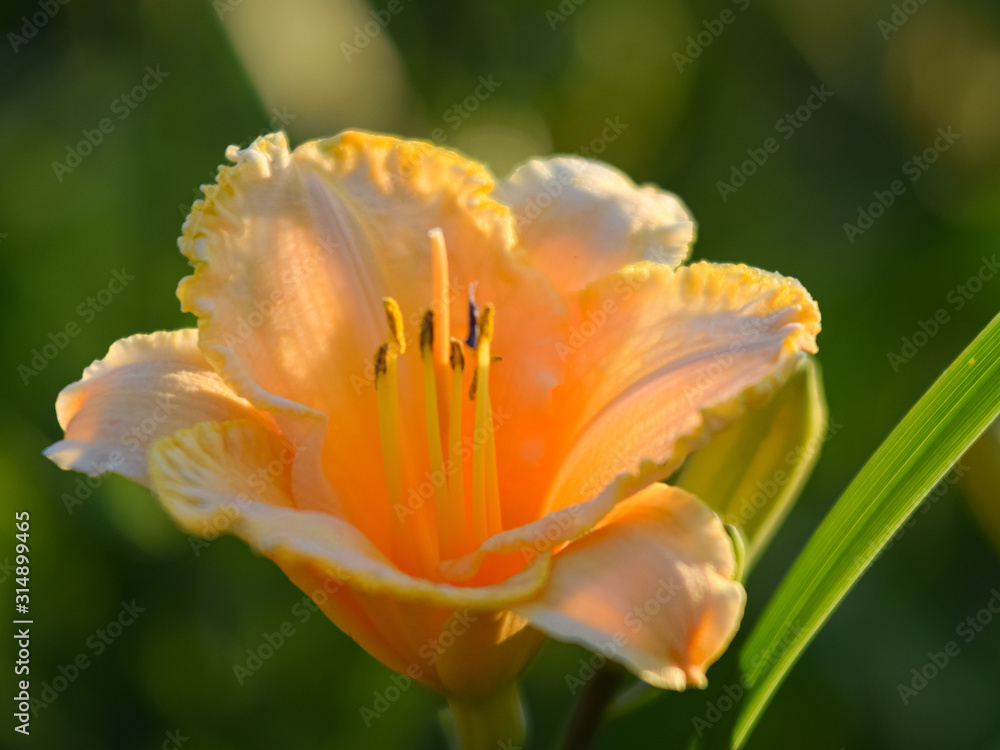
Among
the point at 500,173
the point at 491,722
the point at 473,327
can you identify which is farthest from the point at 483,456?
the point at 500,173

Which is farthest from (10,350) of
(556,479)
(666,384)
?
(666,384)

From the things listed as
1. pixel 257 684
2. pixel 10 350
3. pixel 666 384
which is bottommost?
pixel 257 684

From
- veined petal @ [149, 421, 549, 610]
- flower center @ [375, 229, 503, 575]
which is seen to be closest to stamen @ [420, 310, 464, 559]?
flower center @ [375, 229, 503, 575]

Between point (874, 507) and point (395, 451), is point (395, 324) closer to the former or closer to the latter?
point (395, 451)

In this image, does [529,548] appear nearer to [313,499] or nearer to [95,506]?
[313,499]

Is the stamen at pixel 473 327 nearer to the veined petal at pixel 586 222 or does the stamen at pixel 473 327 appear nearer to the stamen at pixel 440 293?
the stamen at pixel 440 293

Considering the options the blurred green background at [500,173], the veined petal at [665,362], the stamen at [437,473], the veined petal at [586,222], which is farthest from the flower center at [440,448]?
the blurred green background at [500,173]

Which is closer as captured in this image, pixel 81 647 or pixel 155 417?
pixel 155 417
